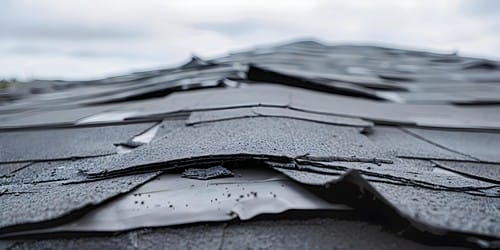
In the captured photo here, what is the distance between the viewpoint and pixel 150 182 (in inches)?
30.0

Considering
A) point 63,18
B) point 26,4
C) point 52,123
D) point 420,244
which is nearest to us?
point 420,244

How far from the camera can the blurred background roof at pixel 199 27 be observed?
5.34m

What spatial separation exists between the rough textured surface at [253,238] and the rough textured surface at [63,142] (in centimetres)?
56

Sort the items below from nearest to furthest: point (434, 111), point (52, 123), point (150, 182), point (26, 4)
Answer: point (150, 182) → point (52, 123) → point (434, 111) → point (26, 4)

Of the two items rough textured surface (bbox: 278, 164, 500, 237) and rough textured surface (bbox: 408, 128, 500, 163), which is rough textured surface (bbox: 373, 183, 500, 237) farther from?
rough textured surface (bbox: 408, 128, 500, 163)

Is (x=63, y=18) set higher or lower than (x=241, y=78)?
higher

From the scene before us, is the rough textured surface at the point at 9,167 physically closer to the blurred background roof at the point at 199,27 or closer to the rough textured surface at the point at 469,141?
the rough textured surface at the point at 469,141

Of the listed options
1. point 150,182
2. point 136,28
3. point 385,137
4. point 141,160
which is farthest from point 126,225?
point 136,28

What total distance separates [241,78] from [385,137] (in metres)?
1.22

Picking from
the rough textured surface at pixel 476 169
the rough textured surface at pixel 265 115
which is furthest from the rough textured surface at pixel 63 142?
the rough textured surface at pixel 476 169

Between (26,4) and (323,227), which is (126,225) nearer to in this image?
(323,227)

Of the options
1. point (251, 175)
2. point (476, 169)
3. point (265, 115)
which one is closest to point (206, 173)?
point (251, 175)

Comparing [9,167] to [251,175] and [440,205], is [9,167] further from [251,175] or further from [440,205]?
[440,205]

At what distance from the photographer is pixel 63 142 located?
1361mm
